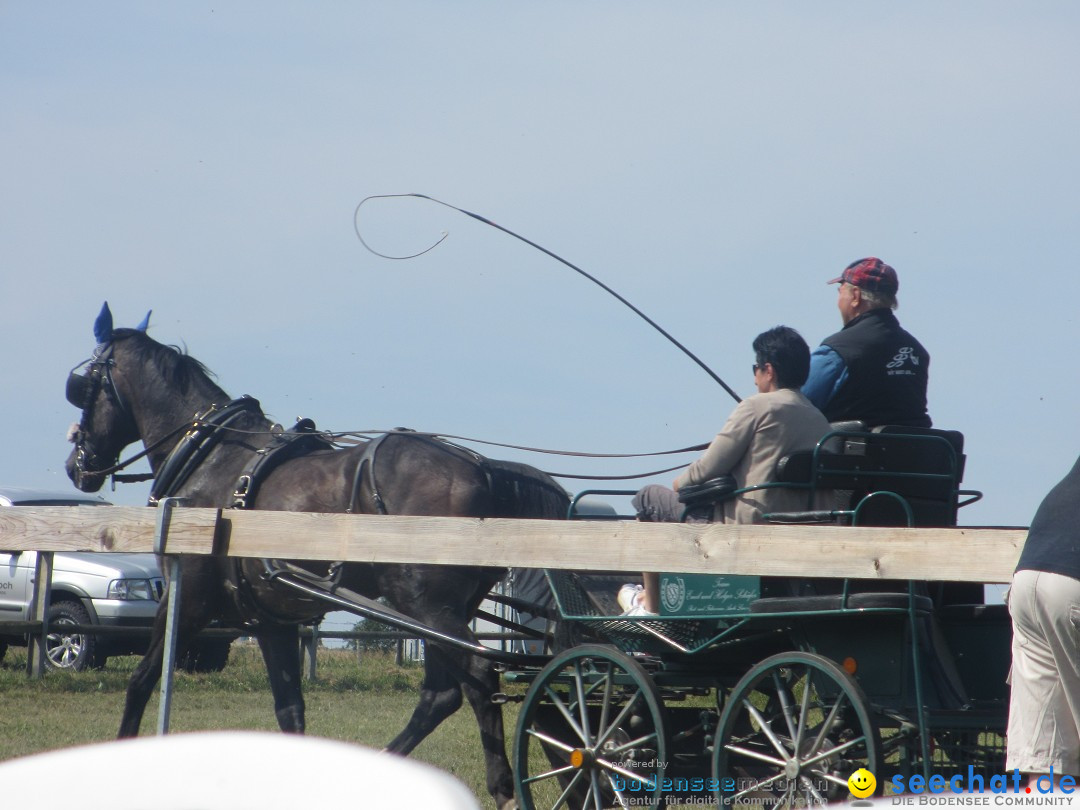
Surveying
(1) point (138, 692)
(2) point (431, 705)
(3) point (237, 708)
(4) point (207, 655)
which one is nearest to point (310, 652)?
(4) point (207, 655)

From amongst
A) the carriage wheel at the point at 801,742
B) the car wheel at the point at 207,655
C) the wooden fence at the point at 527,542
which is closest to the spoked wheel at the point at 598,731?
the carriage wheel at the point at 801,742

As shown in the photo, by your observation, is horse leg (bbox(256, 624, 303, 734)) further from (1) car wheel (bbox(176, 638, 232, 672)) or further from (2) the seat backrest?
(1) car wheel (bbox(176, 638, 232, 672))

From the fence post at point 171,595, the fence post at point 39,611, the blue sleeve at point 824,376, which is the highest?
the blue sleeve at point 824,376

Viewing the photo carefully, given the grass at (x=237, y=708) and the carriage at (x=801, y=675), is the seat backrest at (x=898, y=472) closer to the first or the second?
the carriage at (x=801, y=675)

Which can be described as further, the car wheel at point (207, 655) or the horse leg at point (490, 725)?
the car wheel at point (207, 655)

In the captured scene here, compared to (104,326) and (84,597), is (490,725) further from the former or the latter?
(84,597)

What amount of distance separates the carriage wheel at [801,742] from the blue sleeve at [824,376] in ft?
4.08

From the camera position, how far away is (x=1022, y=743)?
3395mm

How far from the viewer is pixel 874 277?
520 cm

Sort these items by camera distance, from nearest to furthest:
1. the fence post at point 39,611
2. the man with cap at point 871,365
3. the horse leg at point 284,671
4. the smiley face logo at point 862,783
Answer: the smiley face logo at point 862,783 < the man with cap at point 871,365 < the horse leg at point 284,671 < the fence post at point 39,611

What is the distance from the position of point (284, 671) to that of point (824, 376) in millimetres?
3521

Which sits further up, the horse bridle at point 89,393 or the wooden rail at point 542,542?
the horse bridle at point 89,393

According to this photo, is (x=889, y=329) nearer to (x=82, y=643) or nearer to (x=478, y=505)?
(x=478, y=505)

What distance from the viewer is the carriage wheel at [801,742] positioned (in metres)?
3.90
